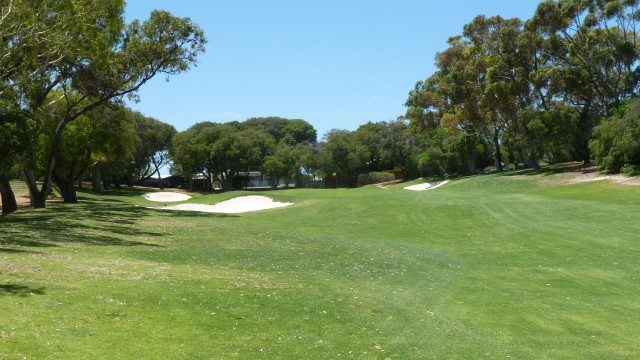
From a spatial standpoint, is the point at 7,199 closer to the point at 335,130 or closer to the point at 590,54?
the point at 590,54

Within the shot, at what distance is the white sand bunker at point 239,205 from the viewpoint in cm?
5516

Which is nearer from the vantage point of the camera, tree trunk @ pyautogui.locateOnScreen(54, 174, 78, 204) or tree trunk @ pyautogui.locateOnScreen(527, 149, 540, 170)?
tree trunk @ pyautogui.locateOnScreen(54, 174, 78, 204)

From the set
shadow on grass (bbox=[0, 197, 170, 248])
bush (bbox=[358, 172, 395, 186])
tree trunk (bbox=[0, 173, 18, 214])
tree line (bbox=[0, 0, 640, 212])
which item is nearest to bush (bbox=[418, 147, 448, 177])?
tree line (bbox=[0, 0, 640, 212])

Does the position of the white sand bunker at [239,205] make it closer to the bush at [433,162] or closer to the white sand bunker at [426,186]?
the white sand bunker at [426,186]

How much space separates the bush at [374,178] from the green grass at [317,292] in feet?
236

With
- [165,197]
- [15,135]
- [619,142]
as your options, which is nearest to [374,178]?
[165,197]

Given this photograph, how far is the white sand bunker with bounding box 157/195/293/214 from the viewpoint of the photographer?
55.2 m

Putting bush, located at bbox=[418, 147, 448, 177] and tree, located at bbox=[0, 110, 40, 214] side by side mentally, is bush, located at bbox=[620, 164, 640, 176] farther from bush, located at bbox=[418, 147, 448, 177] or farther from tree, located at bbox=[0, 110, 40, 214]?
tree, located at bbox=[0, 110, 40, 214]

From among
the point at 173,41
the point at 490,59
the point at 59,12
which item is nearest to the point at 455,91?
the point at 490,59

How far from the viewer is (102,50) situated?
30.3 meters

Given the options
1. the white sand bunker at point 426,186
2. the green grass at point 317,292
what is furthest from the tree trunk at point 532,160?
the green grass at point 317,292

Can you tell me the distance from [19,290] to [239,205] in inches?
1785

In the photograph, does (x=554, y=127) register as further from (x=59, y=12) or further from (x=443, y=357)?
(x=443, y=357)

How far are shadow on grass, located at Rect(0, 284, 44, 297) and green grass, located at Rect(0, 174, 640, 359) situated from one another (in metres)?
0.02
